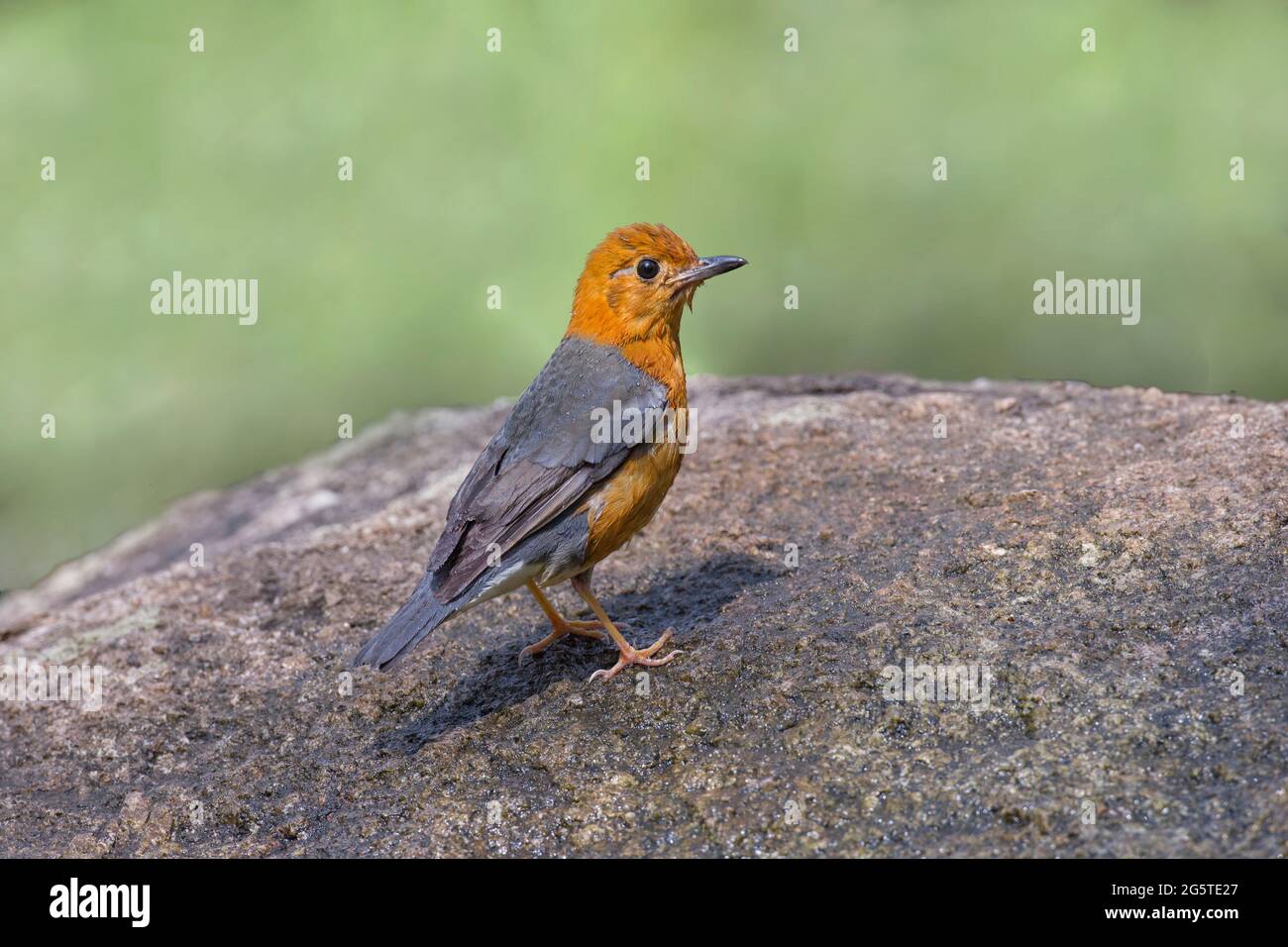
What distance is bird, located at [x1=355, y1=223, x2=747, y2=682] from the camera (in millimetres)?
3939

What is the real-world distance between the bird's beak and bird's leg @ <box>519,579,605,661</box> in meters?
1.14

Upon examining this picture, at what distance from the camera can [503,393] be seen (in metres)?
7.66

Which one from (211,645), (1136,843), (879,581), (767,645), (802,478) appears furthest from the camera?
(802,478)

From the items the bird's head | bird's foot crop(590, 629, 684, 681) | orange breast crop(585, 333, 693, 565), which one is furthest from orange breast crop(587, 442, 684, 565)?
the bird's head

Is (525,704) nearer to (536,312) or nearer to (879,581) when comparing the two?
(879,581)

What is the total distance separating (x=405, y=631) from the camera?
378cm

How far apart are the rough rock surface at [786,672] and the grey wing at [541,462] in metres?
0.48

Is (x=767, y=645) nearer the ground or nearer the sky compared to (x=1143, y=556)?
nearer the ground

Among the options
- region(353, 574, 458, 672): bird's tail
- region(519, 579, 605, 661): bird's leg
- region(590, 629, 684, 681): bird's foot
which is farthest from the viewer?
region(519, 579, 605, 661): bird's leg

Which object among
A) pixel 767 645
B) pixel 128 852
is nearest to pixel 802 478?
pixel 767 645

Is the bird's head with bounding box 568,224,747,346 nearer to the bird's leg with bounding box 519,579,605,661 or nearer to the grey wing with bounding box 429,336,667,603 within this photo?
the grey wing with bounding box 429,336,667,603

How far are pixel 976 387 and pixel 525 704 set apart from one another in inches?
119

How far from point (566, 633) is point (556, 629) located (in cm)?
4

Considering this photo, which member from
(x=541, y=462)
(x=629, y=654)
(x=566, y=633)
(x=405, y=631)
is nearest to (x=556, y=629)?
(x=566, y=633)
